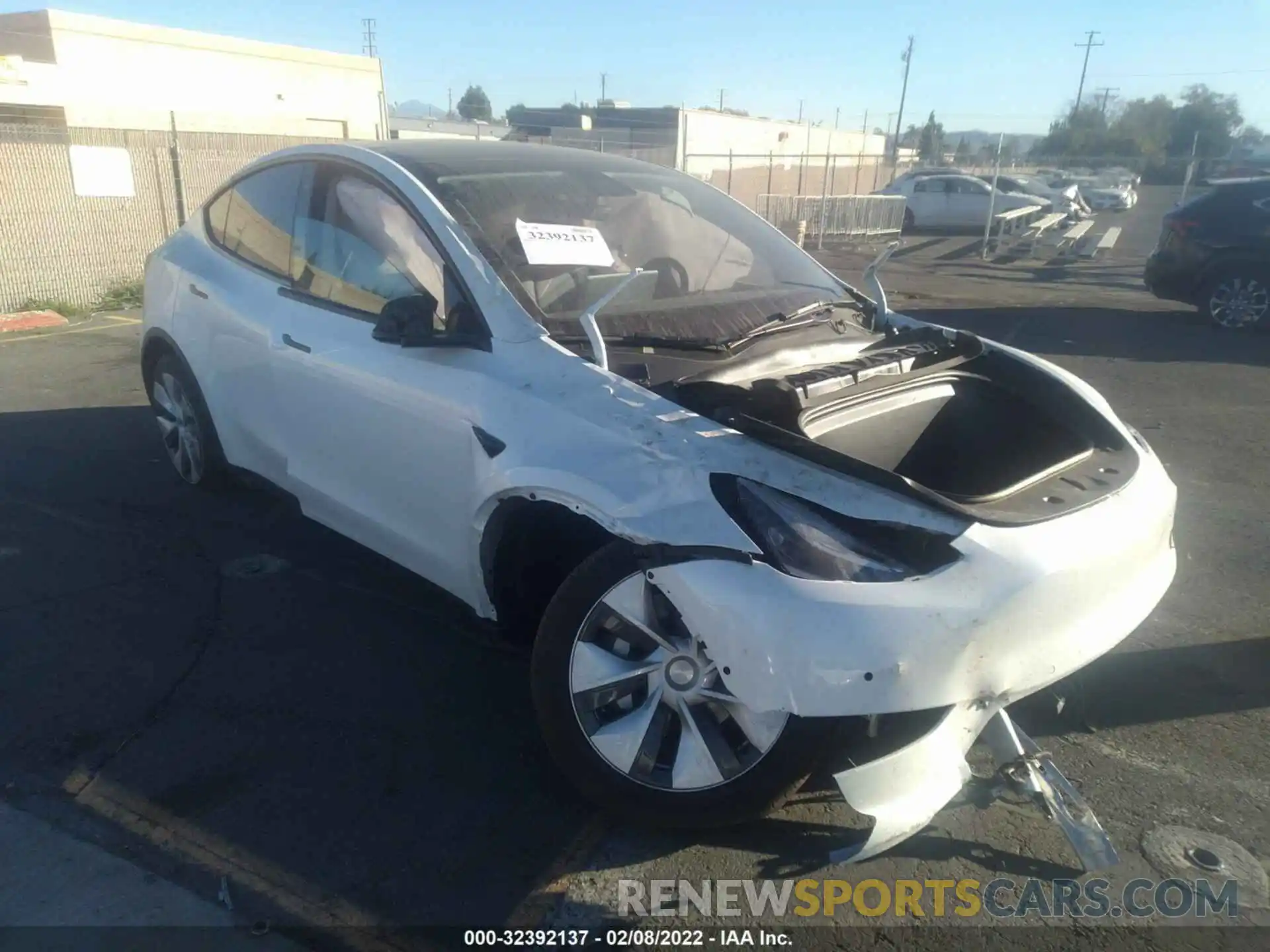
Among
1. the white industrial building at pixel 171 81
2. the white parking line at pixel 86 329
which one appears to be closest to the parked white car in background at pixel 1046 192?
the white industrial building at pixel 171 81

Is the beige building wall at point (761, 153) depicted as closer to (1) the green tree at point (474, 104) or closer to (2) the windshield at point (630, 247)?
(2) the windshield at point (630, 247)

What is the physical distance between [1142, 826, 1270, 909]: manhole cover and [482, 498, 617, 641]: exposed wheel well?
175 cm

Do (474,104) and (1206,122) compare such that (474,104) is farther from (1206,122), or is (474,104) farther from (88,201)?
(88,201)

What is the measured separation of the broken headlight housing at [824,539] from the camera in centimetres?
246

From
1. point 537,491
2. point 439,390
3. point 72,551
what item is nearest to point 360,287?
point 439,390

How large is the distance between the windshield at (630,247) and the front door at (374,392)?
262 mm

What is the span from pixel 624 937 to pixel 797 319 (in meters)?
2.28

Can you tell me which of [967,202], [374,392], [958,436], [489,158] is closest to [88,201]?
[489,158]

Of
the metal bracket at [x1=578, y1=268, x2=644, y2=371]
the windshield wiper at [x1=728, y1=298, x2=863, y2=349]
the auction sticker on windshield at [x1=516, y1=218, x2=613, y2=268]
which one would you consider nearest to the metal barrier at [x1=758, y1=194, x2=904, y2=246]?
the windshield wiper at [x1=728, y1=298, x2=863, y2=349]

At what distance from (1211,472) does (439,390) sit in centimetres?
494

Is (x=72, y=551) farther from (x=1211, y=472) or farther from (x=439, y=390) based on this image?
(x=1211, y=472)

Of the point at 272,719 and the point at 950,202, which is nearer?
the point at 272,719

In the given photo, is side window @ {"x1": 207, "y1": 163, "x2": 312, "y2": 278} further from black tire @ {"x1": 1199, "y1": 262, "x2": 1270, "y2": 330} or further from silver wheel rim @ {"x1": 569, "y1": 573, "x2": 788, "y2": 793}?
black tire @ {"x1": 1199, "y1": 262, "x2": 1270, "y2": 330}

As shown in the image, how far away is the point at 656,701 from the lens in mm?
2656
